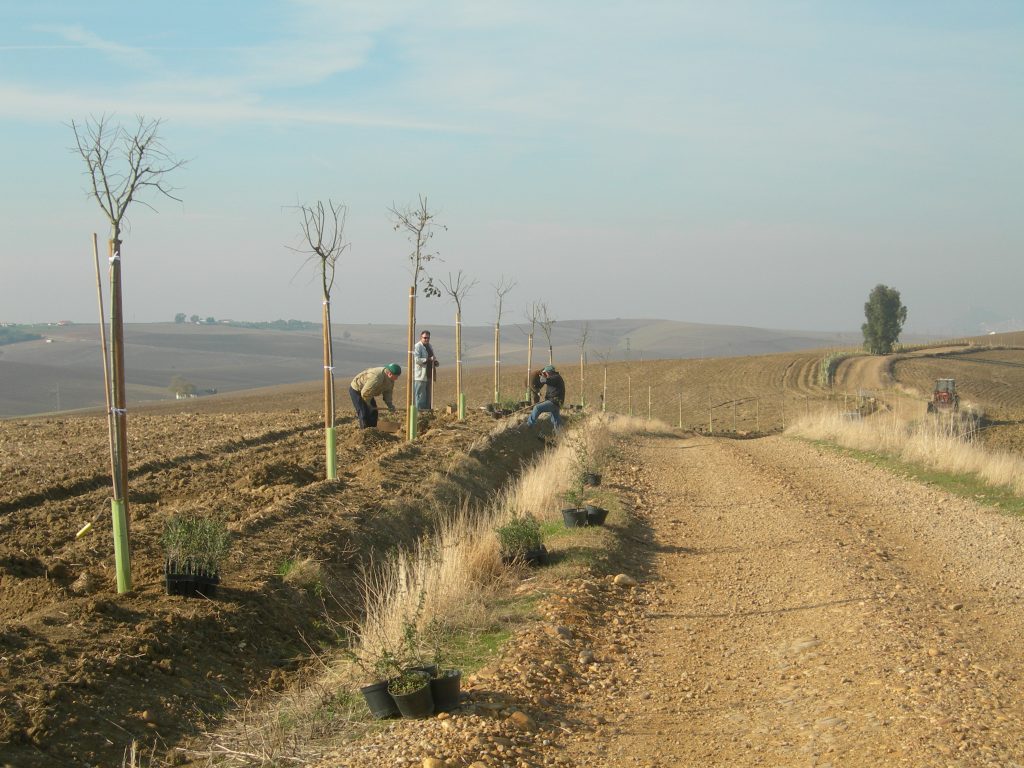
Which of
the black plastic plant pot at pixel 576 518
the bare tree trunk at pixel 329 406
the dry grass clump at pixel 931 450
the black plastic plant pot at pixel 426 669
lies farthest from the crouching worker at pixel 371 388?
the black plastic plant pot at pixel 426 669

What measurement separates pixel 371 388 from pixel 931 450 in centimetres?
951

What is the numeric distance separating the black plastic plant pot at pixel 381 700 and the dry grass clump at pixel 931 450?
10355 millimetres

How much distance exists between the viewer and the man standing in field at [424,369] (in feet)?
62.5

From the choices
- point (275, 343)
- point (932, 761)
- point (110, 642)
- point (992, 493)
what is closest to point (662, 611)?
point (932, 761)

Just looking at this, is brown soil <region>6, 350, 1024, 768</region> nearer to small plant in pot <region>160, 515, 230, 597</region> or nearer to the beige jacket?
small plant in pot <region>160, 515, 230, 597</region>

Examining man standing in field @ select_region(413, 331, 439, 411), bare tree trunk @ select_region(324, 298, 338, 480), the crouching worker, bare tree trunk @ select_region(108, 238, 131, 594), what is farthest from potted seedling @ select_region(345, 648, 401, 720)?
man standing in field @ select_region(413, 331, 439, 411)

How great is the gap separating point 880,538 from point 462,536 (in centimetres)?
449

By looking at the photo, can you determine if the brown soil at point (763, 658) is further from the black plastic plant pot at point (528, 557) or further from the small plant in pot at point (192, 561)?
the small plant in pot at point (192, 561)

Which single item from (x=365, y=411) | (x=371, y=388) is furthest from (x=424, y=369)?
(x=371, y=388)

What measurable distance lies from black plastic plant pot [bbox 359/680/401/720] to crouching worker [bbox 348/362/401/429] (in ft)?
37.1

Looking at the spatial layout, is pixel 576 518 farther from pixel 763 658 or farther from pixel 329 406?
pixel 763 658

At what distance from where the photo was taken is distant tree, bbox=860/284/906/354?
242 ft

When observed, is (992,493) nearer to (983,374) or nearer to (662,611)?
(662,611)

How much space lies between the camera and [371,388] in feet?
56.2
